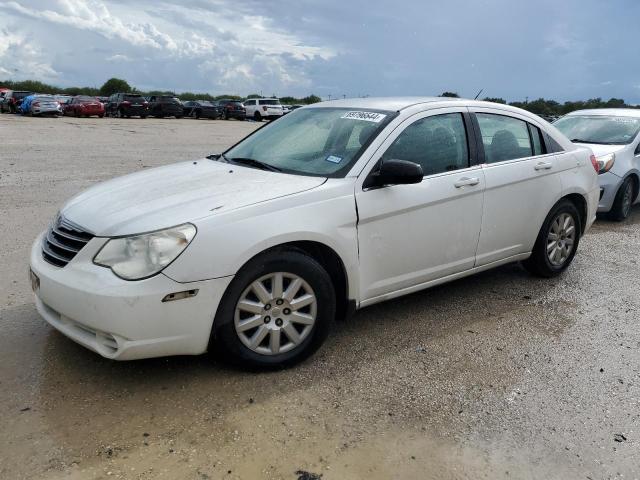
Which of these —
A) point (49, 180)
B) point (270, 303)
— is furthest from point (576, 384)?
point (49, 180)

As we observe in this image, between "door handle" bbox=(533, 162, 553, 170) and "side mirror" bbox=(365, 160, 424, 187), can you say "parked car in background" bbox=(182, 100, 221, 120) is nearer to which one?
"door handle" bbox=(533, 162, 553, 170)

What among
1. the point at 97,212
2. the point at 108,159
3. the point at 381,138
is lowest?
the point at 108,159

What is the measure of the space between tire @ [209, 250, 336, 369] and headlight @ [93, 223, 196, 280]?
1.20 ft

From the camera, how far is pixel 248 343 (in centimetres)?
334

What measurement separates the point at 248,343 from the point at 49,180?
767 cm

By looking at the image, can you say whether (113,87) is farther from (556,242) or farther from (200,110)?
(556,242)

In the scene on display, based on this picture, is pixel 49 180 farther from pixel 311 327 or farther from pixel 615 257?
pixel 615 257

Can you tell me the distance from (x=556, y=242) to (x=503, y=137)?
117cm

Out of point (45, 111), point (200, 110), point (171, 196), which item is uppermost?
point (171, 196)

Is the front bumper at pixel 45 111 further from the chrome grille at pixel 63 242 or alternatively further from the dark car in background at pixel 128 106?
the chrome grille at pixel 63 242

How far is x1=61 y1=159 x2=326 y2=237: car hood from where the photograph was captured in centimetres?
314

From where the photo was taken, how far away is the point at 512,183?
180 inches

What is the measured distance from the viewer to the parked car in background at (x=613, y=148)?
26.3 ft

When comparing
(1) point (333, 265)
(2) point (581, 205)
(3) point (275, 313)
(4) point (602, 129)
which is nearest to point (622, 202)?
(4) point (602, 129)
